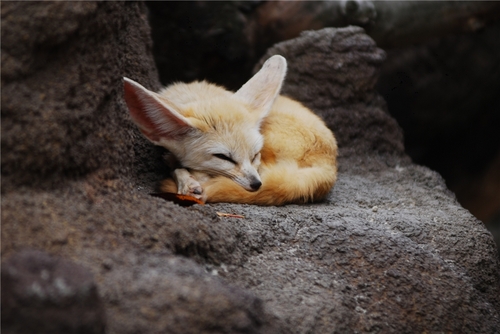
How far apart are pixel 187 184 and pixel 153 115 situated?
0.38m

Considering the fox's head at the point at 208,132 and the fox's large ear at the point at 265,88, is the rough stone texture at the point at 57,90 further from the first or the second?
the fox's large ear at the point at 265,88

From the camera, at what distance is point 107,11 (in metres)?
2.11

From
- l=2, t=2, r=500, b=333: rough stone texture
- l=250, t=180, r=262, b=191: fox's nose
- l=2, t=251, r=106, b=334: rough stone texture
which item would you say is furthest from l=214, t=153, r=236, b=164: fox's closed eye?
l=2, t=251, r=106, b=334: rough stone texture

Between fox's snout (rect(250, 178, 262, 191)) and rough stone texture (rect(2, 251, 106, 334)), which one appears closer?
rough stone texture (rect(2, 251, 106, 334))

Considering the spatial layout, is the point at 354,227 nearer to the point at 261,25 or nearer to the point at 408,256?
the point at 408,256

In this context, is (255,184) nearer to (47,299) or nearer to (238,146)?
(238,146)

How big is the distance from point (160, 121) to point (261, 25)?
2.73m

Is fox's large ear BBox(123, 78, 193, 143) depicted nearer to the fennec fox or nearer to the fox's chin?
the fennec fox

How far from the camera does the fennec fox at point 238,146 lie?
9.21 feet

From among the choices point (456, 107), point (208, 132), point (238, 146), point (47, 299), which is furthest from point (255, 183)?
point (456, 107)

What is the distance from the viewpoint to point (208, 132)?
296cm

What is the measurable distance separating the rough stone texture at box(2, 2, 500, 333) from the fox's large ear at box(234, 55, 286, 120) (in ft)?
2.16

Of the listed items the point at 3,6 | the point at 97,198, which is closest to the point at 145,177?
the point at 97,198

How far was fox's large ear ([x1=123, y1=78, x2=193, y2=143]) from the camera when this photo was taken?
2646mm
